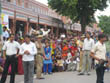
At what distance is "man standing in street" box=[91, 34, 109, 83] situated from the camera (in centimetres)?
669

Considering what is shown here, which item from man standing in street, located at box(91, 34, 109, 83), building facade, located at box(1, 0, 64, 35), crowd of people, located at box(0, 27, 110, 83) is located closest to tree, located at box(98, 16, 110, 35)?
building facade, located at box(1, 0, 64, 35)

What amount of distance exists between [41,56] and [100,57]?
423 cm

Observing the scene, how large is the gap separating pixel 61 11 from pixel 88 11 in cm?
436

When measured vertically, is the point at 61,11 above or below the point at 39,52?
above

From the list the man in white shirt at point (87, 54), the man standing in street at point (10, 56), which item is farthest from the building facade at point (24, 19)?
the man standing in street at point (10, 56)

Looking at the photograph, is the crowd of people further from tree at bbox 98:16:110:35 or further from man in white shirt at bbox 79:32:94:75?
tree at bbox 98:16:110:35

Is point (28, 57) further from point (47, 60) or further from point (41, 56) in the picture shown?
point (47, 60)

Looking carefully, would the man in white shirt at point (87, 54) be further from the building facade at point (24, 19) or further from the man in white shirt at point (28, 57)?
the building facade at point (24, 19)

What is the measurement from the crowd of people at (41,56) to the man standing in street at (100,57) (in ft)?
0.12

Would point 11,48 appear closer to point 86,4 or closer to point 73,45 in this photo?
point 73,45

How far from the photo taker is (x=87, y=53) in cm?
1156

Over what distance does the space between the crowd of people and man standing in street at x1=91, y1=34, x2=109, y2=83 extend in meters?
0.04

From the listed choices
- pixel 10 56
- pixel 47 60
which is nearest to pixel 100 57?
pixel 10 56

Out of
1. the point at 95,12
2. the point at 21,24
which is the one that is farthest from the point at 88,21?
the point at 21,24
